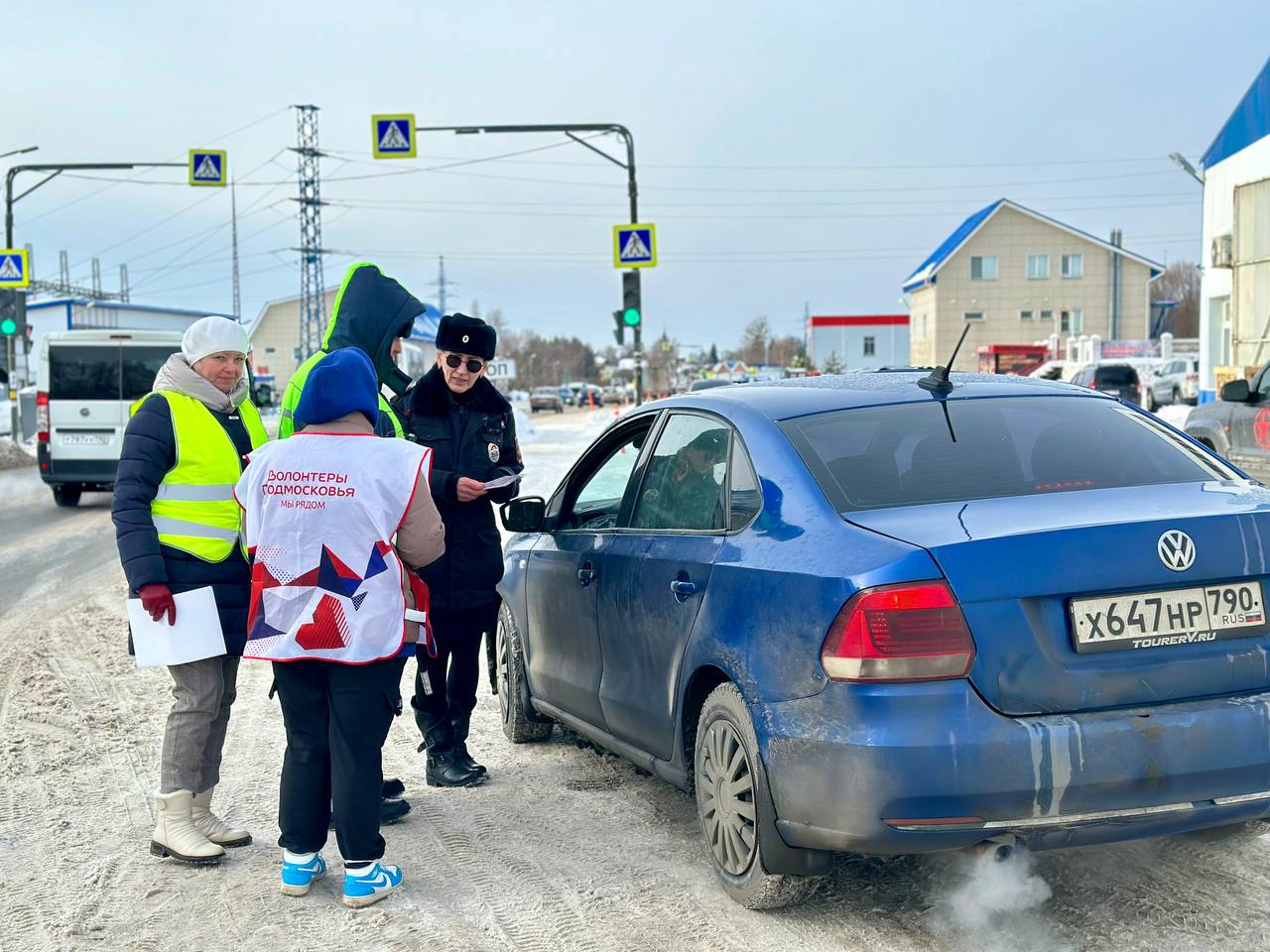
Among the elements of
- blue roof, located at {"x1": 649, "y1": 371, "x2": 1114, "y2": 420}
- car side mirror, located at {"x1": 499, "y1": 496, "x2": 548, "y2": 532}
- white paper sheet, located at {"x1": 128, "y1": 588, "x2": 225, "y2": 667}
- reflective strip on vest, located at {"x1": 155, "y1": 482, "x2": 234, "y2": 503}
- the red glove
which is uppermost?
blue roof, located at {"x1": 649, "y1": 371, "x2": 1114, "y2": 420}

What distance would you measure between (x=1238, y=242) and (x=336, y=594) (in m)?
18.5

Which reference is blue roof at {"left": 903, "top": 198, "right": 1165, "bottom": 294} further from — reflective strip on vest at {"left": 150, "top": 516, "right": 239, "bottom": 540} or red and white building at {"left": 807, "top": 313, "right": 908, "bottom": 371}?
reflective strip on vest at {"left": 150, "top": 516, "right": 239, "bottom": 540}

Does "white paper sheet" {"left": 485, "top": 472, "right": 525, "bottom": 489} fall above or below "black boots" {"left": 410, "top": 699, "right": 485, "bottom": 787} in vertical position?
above

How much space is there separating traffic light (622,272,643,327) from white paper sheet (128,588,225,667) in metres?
19.6

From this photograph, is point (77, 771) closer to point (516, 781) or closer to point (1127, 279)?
point (516, 781)

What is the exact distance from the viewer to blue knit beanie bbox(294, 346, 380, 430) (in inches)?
162

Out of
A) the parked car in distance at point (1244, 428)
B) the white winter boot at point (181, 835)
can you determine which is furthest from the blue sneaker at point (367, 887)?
the parked car in distance at point (1244, 428)

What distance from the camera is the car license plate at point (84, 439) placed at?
749 inches

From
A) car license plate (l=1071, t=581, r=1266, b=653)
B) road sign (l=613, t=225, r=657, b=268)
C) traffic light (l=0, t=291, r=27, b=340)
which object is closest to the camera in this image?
car license plate (l=1071, t=581, r=1266, b=653)

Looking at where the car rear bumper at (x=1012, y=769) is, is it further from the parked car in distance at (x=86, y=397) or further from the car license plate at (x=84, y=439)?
the car license plate at (x=84, y=439)

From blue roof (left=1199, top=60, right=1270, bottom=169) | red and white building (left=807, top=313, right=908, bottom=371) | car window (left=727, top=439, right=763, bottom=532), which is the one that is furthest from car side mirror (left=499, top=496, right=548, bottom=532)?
red and white building (left=807, top=313, right=908, bottom=371)

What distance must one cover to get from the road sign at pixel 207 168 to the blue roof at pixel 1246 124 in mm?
22613

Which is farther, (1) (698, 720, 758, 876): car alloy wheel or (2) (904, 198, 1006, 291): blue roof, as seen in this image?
(2) (904, 198, 1006, 291): blue roof

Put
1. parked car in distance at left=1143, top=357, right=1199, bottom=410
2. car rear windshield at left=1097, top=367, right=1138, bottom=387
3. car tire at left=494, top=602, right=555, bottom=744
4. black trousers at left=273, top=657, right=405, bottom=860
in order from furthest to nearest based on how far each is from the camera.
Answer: parked car in distance at left=1143, top=357, right=1199, bottom=410, car rear windshield at left=1097, top=367, right=1138, bottom=387, car tire at left=494, top=602, right=555, bottom=744, black trousers at left=273, top=657, right=405, bottom=860
